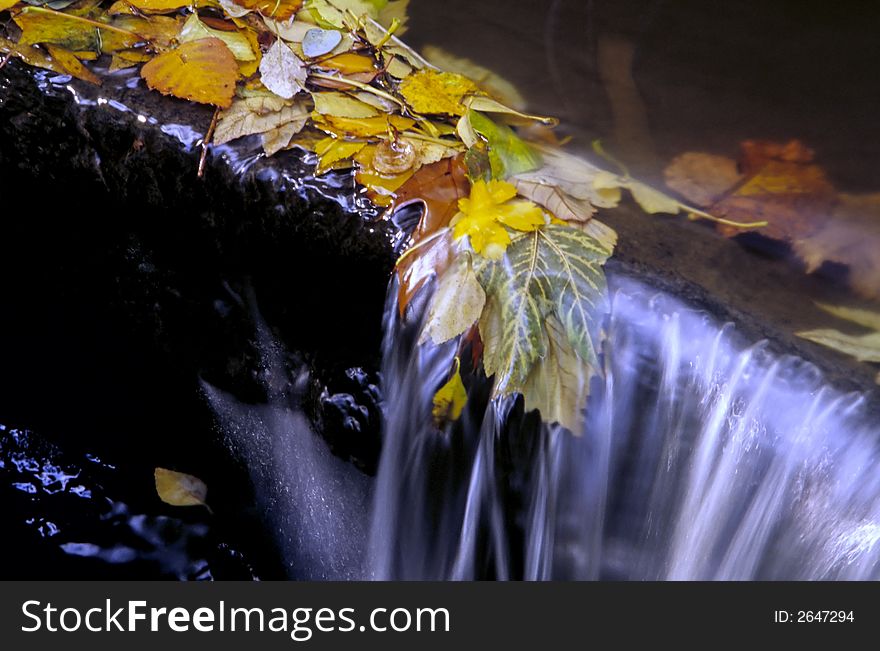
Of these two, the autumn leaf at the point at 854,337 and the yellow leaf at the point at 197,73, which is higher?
the yellow leaf at the point at 197,73

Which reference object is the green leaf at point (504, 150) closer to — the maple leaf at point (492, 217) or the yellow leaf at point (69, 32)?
the maple leaf at point (492, 217)

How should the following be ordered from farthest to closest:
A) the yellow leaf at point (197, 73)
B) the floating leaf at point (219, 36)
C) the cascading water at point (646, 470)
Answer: the floating leaf at point (219, 36), the yellow leaf at point (197, 73), the cascading water at point (646, 470)

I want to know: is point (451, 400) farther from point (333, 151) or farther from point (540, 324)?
point (333, 151)

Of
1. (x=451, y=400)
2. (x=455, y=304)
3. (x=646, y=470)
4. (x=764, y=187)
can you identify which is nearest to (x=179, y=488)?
(x=451, y=400)

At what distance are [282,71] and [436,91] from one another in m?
0.30

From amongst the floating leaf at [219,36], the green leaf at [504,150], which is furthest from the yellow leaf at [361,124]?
the floating leaf at [219,36]

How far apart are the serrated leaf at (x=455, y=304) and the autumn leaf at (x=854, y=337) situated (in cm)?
54

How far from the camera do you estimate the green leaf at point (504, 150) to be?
1.60m

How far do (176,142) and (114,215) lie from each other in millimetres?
301

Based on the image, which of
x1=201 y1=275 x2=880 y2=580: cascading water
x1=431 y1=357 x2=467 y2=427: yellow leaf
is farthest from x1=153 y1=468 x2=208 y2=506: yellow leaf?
x1=431 y1=357 x2=467 y2=427: yellow leaf

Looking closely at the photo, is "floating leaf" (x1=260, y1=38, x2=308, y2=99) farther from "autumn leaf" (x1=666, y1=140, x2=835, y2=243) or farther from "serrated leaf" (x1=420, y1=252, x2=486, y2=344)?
"autumn leaf" (x1=666, y1=140, x2=835, y2=243)

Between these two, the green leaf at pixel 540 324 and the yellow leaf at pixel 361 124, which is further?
the yellow leaf at pixel 361 124

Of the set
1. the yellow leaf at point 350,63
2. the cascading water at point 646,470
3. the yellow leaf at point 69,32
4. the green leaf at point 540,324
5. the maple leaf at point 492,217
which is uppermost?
the yellow leaf at point 350,63

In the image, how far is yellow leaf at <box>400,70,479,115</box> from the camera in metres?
1.69
